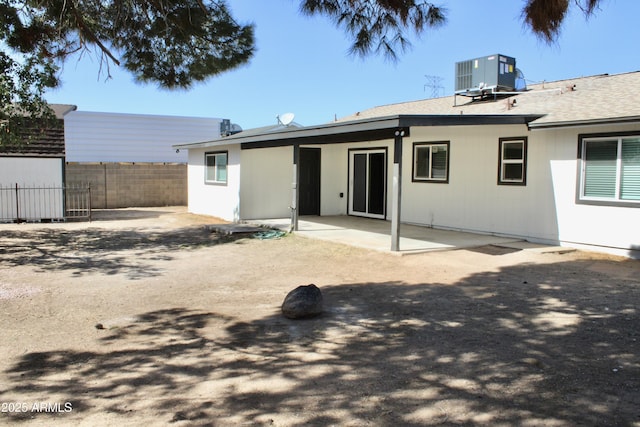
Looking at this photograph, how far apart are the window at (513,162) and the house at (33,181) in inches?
519

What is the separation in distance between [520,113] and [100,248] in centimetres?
964

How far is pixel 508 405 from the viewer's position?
3711mm

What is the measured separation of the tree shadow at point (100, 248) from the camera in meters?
9.13

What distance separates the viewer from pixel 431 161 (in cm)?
1387

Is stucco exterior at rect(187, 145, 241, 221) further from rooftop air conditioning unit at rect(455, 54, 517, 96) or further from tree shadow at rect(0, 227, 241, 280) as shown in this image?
rooftop air conditioning unit at rect(455, 54, 517, 96)

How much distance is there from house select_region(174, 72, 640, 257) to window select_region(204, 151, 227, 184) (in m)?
0.07

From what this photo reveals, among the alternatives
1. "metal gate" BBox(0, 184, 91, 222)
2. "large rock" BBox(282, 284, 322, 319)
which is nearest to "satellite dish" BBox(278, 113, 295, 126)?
"metal gate" BBox(0, 184, 91, 222)

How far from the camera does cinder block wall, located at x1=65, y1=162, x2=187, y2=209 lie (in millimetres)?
21422

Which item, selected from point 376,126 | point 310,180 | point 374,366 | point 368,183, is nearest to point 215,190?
point 310,180

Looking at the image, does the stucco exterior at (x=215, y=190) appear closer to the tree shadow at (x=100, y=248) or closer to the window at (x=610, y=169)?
the tree shadow at (x=100, y=248)

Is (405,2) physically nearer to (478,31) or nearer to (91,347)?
(478,31)

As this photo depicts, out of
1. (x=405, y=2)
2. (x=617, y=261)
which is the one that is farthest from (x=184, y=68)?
(x=617, y=261)

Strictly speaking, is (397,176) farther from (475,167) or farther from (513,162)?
(475,167)

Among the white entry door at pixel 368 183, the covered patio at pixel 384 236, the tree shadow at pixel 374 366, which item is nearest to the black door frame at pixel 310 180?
the white entry door at pixel 368 183
